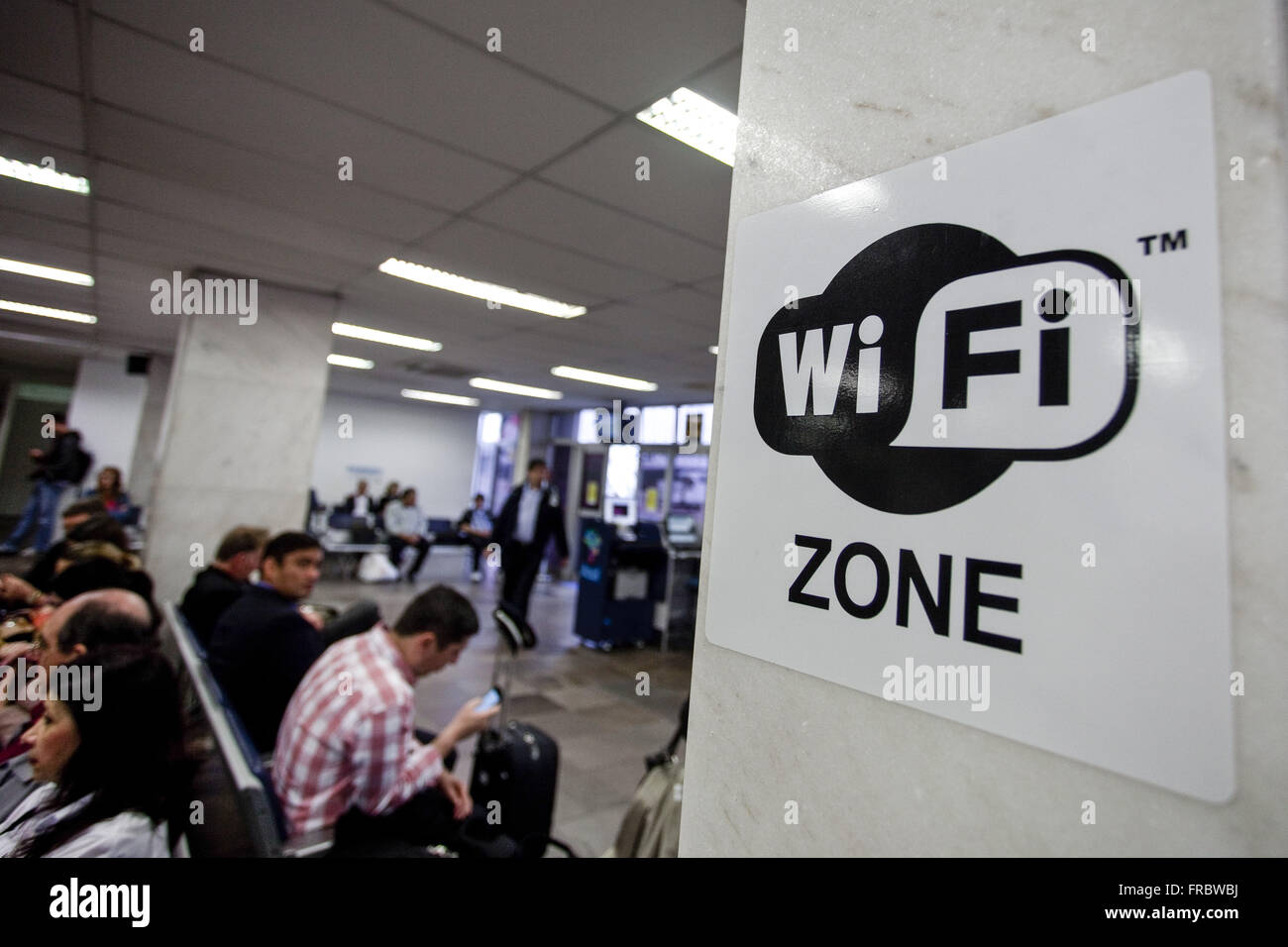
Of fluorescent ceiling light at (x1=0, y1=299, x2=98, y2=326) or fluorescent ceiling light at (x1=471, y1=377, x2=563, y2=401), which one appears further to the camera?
fluorescent ceiling light at (x1=471, y1=377, x2=563, y2=401)

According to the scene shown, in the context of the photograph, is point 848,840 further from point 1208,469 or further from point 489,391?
point 489,391

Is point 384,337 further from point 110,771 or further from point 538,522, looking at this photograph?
point 110,771

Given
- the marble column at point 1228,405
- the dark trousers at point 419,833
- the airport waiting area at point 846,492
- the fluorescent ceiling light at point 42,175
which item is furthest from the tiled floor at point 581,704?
the fluorescent ceiling light at point 42,175

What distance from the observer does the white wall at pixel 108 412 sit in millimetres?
9148

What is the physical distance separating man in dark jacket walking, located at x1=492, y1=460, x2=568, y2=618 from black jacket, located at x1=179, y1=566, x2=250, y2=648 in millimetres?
2900

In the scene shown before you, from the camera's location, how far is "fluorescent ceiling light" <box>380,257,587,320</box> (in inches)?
152

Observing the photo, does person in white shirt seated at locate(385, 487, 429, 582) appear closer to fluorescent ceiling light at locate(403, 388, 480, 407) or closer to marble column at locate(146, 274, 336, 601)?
fluorescent ceiling light at locate(403, 388, 480, 407)

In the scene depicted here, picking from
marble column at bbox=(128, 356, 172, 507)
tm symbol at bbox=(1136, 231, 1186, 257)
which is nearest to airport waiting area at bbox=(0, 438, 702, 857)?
tm symbol at bbox=(1136, 231, 1186, 257)

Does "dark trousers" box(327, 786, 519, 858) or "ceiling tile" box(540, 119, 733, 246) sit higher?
"ceiling tile" box(540, 119, 733, 246)

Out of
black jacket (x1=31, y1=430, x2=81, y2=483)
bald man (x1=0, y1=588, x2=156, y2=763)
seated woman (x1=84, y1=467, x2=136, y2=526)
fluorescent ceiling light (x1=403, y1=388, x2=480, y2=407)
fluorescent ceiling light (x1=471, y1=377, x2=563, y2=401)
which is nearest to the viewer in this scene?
bald man (x1=0, y1=588, x2=156, y2=763)

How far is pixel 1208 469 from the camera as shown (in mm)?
375

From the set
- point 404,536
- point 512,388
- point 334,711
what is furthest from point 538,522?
point 334,711
